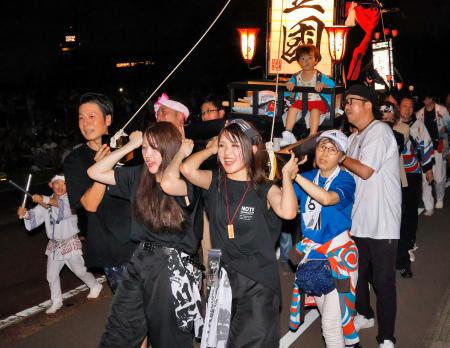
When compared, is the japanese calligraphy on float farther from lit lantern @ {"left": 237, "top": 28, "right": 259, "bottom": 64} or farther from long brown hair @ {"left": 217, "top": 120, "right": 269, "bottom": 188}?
long brown hair @ {"left": 217, "top": 120, "right": 269, "bottom": 188}

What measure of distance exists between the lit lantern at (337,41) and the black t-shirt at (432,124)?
2.00 metres

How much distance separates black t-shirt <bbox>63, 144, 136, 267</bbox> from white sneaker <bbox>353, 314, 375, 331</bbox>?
2.45m

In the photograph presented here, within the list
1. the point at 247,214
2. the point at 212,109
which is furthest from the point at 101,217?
the point at 212,109

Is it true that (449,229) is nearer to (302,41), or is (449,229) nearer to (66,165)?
(302,41)

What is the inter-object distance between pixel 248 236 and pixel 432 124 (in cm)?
759

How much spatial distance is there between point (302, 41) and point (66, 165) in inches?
277

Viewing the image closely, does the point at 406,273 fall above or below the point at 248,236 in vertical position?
below

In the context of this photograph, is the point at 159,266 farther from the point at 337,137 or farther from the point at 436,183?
the point at 436,183

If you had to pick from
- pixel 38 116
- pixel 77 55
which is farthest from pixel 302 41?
pixel 77 55

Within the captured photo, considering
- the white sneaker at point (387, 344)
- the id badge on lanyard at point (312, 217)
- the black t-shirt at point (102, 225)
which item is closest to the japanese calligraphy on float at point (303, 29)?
the id badge on lanyard at point (312, 217)

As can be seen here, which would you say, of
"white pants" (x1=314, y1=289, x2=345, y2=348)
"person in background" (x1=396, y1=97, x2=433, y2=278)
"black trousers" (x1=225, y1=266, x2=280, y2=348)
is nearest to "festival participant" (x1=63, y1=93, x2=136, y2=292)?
"black trousers" (x1=225, y1=266, x2=280, y2=348)

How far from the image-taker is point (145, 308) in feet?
13.4

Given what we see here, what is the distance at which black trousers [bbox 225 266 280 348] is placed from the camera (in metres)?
3.80

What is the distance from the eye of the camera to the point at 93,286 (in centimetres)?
670
